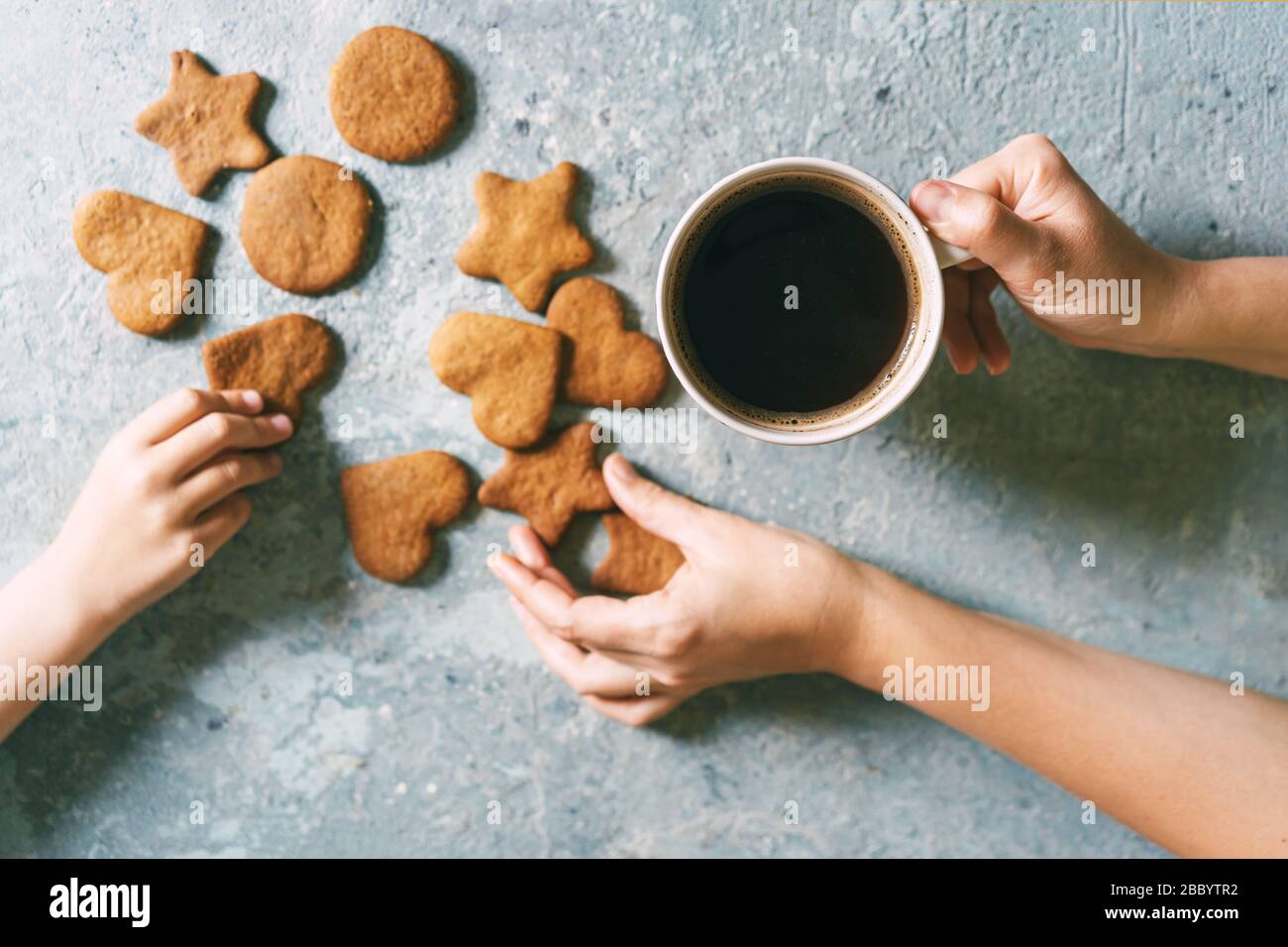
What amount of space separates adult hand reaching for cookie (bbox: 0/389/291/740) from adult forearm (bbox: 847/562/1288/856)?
0.67 meters

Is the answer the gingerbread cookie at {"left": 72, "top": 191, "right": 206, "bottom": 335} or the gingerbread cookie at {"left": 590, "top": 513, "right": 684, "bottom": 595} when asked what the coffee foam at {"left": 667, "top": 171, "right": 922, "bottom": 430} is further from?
the gingerbread cookie at {"left": 72, "top": 191, "right": 206, "bottom": 335}

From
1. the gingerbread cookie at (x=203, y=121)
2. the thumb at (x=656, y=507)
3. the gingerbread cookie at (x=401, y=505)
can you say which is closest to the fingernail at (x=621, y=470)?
the thumb at (x=656, y=507)

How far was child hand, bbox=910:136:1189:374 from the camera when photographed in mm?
670

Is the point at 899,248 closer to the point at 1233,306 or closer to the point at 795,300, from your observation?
the point at 795,300

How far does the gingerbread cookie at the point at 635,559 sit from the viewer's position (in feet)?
3.04

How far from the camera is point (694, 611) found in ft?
2.63

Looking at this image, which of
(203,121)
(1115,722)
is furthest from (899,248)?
(203,121)

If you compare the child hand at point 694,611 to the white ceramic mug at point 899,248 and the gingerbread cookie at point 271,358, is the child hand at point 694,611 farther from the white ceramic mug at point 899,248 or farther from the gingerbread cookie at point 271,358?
the gingerbread cookie at point 271,358

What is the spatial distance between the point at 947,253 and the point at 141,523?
0.81 meters

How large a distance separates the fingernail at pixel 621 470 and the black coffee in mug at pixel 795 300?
204 millimetres

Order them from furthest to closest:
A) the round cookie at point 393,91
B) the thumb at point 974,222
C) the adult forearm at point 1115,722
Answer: the round cookie at point 393,91 → the adult forearm at point 1115,722 → the thumb at point 974,222

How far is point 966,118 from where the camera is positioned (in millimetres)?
921

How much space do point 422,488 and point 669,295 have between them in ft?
1.22
